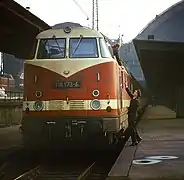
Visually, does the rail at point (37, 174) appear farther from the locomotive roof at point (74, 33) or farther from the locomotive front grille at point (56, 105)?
the locomotive roof at point (74, 33)

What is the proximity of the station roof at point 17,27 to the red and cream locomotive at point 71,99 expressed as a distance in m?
2.17

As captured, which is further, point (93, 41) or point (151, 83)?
point (151, 83)

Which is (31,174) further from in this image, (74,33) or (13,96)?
(13,96)

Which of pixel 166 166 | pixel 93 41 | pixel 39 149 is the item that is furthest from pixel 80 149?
pixel 166 166

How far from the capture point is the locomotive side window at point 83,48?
42.7 feet

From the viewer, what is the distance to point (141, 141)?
15.7 metres

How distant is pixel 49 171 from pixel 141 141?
4524 mm

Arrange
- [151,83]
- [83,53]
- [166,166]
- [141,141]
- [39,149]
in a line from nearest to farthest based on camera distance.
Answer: [166,166] → [83,53] → [39,149] → [141,141] → [151,83]

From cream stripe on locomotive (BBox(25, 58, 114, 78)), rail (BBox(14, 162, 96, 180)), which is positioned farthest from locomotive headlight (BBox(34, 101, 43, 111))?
rail (BBox(14, 162, 96, 180))

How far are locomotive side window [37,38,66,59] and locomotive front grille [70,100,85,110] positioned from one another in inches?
55.0

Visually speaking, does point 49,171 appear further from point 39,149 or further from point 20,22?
point 20,22

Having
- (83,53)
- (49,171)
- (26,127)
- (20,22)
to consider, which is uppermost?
(20,22)

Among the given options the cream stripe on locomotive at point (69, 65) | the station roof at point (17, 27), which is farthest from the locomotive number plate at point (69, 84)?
the station roof at point (17, 27)

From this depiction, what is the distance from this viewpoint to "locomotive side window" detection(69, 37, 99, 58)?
42.7 ft
